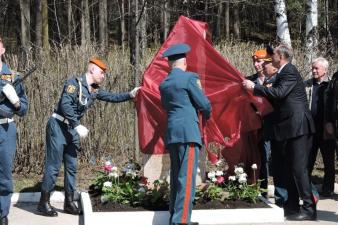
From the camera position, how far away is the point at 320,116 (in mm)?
8406

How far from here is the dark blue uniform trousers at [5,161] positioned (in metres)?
6.44

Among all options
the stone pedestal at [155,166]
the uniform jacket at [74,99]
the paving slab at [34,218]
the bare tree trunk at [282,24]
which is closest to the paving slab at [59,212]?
the paving slab at [34,218]

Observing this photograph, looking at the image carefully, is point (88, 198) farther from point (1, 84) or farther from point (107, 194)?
point (1, 84)

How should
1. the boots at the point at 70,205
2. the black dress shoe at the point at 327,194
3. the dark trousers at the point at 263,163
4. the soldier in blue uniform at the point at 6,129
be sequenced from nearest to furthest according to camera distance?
the soldier in blue uniform at the point at 6,129
the boots at the point at 70,205
the dark trousers at the point at 263,163
the black dress shoe at the point at 327,194

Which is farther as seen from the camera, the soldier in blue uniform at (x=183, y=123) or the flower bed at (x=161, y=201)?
the flower bed at (x=161, y=201)

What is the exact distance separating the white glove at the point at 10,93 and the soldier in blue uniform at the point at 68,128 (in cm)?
81

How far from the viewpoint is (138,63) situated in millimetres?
10828

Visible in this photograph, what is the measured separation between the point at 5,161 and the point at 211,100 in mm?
2694

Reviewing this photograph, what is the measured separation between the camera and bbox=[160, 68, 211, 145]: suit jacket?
6.29 meters

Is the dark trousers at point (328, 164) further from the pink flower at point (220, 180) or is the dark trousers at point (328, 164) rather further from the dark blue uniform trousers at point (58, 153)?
the dark blue uniform trousers at point (58, 153)

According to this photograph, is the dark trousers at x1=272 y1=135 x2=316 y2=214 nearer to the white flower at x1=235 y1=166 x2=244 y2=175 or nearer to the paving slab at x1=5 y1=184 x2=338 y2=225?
the paving slab at x1=5 y1=184 x2=338 y2=225

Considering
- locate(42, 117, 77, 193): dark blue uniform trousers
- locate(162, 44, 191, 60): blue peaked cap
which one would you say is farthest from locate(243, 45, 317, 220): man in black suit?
locate(42, 117, 77, 193): dark blue uniform trousers

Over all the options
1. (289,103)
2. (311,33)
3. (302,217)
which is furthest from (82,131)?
(311,33)

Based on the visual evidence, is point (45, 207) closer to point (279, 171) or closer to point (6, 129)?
point (6, 129)
